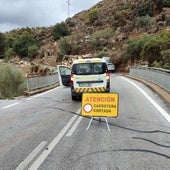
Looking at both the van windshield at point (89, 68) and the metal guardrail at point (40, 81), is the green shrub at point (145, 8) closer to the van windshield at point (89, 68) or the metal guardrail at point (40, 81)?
the metal guardrail at point (40, 81)

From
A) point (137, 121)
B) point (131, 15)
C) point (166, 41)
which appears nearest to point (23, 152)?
Result: point (137, 121)

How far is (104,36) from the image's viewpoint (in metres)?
91.1

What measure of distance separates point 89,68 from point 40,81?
9349mm

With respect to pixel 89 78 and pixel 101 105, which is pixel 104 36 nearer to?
pixel 89 78

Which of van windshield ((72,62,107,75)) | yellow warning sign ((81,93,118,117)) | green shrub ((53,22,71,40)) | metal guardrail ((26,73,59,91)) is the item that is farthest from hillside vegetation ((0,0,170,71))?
yellow warning sign ((81,93,118,117))

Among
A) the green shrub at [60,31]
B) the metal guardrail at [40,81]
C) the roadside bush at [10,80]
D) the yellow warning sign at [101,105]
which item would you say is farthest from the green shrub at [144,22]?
the yellow warning sign at [101,105]

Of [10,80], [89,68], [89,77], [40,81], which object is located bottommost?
[10,80]

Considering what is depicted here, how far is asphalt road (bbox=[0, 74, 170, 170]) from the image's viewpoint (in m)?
7.14

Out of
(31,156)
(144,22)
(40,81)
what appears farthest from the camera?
(144,22)

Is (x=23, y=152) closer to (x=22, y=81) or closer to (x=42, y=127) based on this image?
(x=42, y=127)

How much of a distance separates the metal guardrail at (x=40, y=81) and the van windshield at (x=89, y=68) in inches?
251

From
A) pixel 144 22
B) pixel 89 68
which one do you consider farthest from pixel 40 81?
→ pixel 144 22

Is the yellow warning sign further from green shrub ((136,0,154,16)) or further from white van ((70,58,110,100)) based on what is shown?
green shrub ((136,0,154,16))

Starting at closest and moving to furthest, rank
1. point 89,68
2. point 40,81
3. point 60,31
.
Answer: point 89,68 → point 40,81 → point 60,31
